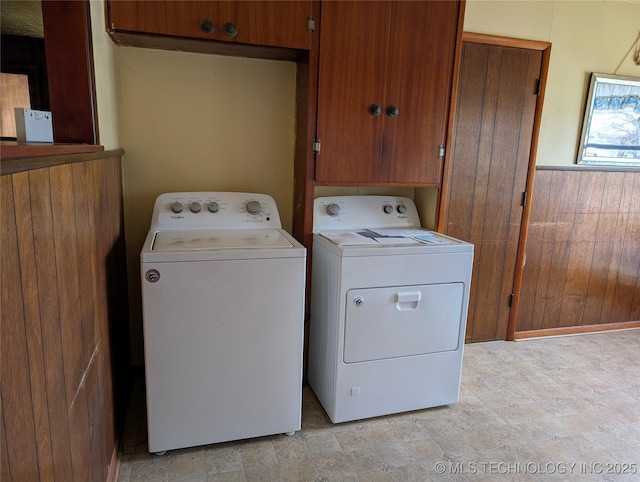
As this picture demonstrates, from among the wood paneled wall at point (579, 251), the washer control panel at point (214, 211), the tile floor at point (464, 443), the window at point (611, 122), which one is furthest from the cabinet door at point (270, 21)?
the window at point (611, 122)

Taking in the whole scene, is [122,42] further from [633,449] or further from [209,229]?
[633,449]

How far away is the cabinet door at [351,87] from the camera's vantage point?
2049 mm

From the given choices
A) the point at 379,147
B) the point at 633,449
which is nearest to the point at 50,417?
the point at 379,147

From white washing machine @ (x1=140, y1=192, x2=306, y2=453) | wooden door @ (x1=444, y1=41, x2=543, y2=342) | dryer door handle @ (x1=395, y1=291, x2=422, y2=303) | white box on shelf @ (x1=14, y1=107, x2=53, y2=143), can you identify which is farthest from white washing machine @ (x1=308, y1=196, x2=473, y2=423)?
white box on shelf @ (x1=14, y1=107, x2=53, y2=143)

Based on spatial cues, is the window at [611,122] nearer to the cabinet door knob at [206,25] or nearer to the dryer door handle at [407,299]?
the dryer door handle at [407,299]

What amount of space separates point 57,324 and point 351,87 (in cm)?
168

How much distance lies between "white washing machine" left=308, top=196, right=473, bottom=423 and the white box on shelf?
3.94 ft

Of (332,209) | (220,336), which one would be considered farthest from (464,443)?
(332,209)

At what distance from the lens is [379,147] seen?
2215 mm

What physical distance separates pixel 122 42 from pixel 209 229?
0.99 m

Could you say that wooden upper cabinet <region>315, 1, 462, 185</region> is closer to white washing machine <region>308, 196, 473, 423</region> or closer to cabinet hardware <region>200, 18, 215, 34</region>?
white washing machine <region>308, 196, 473, 423</region>

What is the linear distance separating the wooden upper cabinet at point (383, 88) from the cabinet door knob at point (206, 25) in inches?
20.3

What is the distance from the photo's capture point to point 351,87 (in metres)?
2.12

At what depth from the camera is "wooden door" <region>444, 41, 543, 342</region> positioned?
8.88 feet
